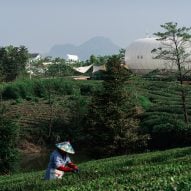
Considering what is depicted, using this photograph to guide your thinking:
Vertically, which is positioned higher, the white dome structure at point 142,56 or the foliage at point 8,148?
the white dome structure at point 142,56

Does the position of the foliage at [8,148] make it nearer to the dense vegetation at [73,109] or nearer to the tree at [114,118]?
the tree at [114,118]

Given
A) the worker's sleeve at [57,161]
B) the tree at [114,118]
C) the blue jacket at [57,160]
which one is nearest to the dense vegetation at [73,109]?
the tree at [114,118]

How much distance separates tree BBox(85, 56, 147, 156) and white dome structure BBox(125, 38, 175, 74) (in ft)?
193

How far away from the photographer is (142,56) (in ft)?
333

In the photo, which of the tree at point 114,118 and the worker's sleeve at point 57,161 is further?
the tree at point 114,118

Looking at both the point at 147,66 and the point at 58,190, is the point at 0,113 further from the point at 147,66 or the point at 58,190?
the point at 147,66

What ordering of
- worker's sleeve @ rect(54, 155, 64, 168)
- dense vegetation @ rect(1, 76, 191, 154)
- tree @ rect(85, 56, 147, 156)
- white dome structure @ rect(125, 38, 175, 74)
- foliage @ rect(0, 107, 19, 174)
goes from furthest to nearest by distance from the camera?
white dome structure @ rect(125, 38, 175, 74) < dense vegetation @ rect(1, 76, 191, 154) < tree @ rect(85, 56, 147, 156) < foliage @ rect(0, 107, 19, 174) < worker's sleeve @ rect(54, 155, 64, 168)

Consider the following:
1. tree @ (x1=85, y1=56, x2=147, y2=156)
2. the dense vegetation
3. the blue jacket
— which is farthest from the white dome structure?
the blue jacket

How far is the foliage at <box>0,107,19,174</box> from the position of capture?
32.8 meters

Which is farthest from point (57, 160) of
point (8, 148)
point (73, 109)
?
point (73, 109)

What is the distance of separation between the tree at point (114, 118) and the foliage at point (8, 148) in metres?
6.73

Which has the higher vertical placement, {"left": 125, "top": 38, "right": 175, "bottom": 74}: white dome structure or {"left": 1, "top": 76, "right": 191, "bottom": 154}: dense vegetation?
{"left": 125, "top": 38, "right": 175, "bottom": 74}: white dome structure

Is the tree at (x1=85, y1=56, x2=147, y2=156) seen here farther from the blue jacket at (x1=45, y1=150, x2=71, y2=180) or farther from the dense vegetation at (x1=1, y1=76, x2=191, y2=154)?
the blue jacket at (x1=45, y1=150, x2=71, y2=180)

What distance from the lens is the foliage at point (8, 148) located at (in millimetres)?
32812
